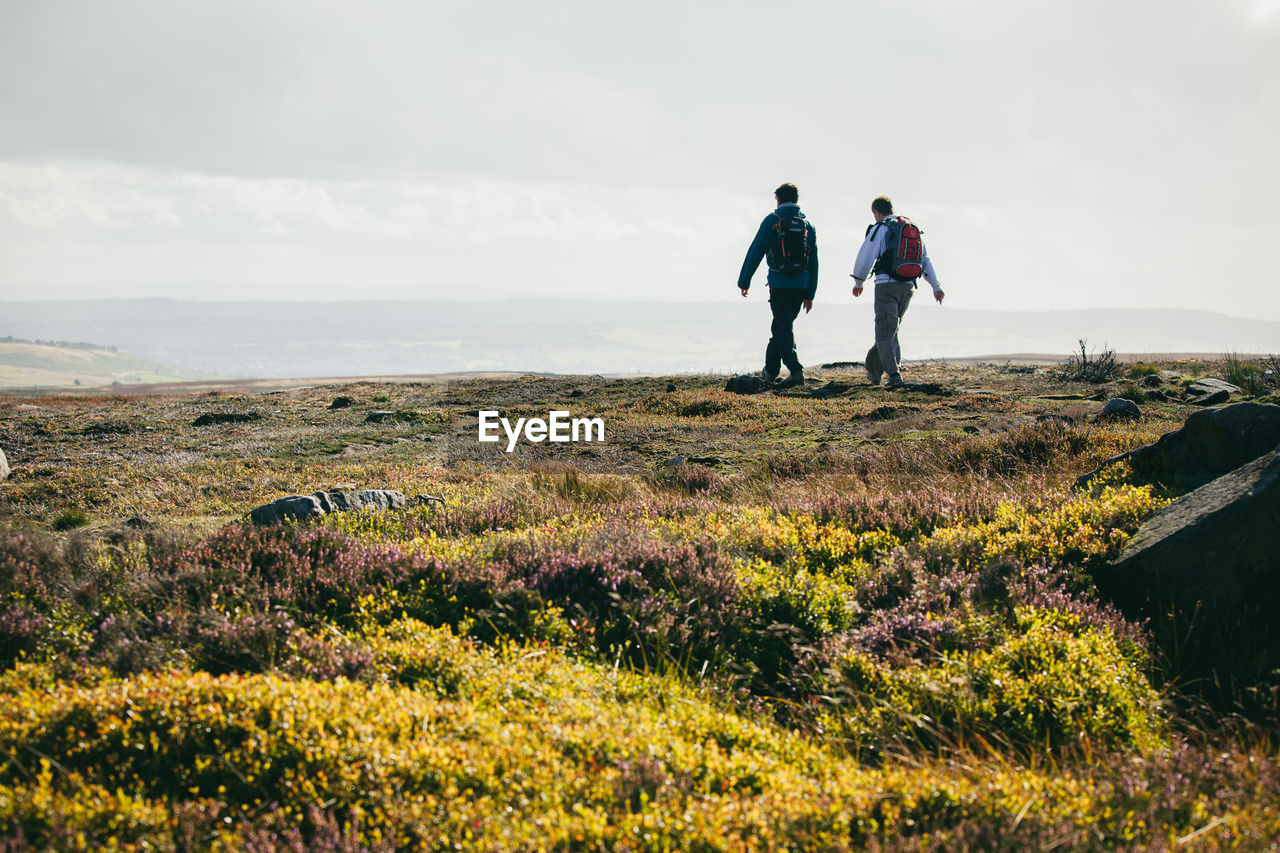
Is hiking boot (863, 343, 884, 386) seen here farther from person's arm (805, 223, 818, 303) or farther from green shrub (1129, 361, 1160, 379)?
green shrub (1129, 361, 1160, 379)

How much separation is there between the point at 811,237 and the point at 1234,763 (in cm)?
1529

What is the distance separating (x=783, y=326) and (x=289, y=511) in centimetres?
1321

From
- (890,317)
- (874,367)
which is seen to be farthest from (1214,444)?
(874,367)

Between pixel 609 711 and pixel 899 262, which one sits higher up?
pixel 899 262

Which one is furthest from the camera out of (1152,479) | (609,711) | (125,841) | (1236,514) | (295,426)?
(295,426)

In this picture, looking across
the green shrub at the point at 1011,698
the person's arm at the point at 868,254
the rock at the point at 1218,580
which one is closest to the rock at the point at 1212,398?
the person's arm at the point at 868,254

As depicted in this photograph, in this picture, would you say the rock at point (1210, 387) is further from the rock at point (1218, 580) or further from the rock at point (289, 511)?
the rock at point (289, 511)

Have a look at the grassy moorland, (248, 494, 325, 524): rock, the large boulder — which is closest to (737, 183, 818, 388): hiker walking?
the large boulder

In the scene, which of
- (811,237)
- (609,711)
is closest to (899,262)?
(811,237)

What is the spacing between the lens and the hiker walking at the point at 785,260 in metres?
17.0

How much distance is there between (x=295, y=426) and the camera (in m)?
15.3

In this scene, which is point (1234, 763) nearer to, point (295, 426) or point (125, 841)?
point (125, 841)

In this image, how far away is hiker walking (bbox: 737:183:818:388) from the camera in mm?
16953

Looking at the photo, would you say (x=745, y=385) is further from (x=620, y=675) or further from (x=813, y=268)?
(x=620, y=675)
